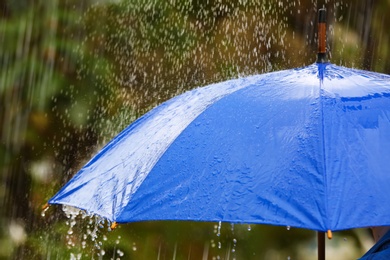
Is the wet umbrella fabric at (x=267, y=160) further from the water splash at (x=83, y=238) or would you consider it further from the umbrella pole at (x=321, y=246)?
the water splash at (x=83, y=238)

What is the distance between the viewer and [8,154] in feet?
21.2

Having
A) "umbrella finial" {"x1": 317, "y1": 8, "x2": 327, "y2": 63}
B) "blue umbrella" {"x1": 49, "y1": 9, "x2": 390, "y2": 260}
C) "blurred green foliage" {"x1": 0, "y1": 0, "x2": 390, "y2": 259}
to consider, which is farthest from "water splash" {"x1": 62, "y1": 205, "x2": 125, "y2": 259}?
"umbrella finial" {"x1": 317, "y1": 8, "x2": 327, "y2": 63}

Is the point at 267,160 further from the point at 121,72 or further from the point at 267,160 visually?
the point at 121,72

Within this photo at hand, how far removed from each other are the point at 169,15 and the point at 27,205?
1.74 metres

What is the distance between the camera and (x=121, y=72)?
6.69 meters

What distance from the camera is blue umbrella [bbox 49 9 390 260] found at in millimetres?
2439

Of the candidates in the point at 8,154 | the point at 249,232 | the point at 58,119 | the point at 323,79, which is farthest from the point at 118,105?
the point at 323,79

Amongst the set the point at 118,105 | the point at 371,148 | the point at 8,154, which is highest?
the point at 118,105

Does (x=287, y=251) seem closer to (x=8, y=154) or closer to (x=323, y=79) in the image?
(x=8, y=154)

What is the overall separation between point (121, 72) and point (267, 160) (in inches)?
166

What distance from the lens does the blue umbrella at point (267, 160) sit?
2.44 meters

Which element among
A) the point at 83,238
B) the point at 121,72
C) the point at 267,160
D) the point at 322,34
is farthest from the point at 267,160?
the point at 121,72

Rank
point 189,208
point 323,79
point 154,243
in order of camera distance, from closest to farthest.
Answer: point 189,208 → point 323,79 → point 154,243

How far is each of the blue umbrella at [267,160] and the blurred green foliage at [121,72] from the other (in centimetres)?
340
